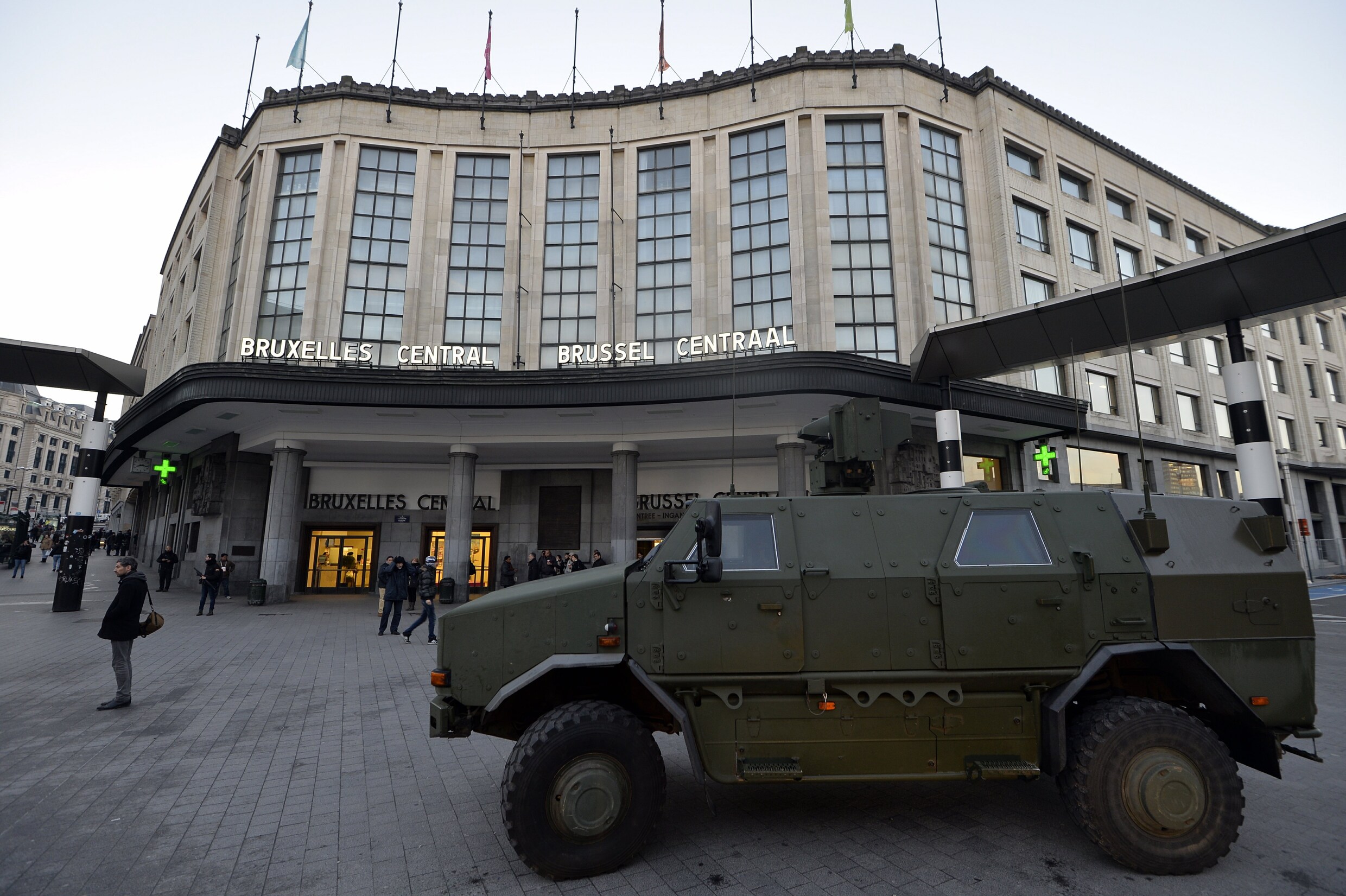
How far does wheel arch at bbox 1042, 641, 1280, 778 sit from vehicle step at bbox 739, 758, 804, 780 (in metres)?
1.85

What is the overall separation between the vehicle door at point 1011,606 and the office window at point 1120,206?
36625mm

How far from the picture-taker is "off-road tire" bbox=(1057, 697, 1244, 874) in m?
4.28

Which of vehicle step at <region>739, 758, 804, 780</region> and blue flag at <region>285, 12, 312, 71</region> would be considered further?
blue flag at <region>285, 12, 312, 71</region>

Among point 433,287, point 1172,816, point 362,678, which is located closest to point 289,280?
point 433,287

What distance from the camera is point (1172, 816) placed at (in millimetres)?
4305

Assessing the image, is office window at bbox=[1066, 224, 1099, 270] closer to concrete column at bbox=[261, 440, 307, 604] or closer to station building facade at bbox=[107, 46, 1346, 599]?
station building facade at bbox=[107, 46, 1346, 599]

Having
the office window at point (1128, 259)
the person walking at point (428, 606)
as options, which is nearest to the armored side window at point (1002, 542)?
the person walking at point (428, 606)

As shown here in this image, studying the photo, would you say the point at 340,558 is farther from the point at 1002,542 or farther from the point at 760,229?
the point at 1002,542

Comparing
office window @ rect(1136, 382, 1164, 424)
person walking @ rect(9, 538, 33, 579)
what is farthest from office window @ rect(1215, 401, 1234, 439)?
person walking @ rect(9, 538, 33, 579)

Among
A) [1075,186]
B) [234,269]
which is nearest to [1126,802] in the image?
[234,269]

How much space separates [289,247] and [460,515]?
1418 centimetres

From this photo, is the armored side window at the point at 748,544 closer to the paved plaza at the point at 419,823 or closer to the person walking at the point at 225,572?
the paved plaza at the point at 419,823

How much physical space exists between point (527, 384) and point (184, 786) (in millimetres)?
15096

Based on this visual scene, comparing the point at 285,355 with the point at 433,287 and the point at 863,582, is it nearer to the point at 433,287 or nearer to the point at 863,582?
the point at 433,287
